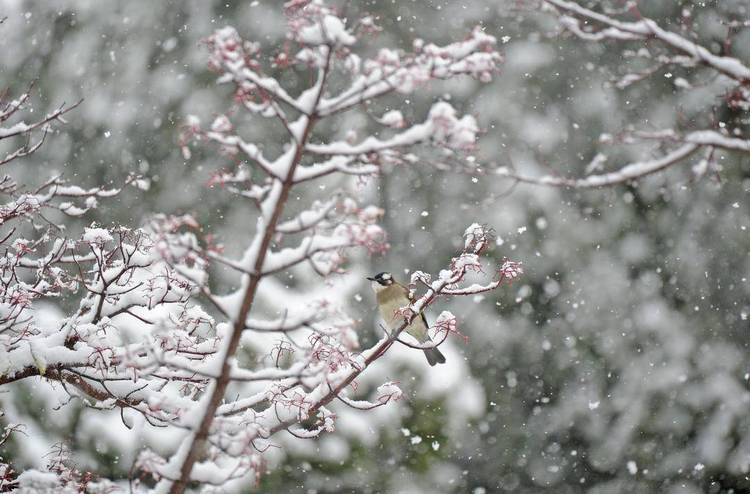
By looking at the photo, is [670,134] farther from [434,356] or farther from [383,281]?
[383,281]

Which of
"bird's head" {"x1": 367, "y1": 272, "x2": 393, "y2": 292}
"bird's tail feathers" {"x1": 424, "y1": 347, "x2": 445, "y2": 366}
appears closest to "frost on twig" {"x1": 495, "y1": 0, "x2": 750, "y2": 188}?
"bird's tail feathers" {"x1": 424, "y1": 347, "x2": 445, "y2": 366}

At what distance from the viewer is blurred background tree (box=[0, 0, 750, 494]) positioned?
8.62 m

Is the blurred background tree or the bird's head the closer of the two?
the bird's head

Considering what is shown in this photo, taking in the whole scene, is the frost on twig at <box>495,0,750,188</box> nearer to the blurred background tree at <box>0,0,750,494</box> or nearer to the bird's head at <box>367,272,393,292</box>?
the bird's head at <box>367,272,393,292</box>

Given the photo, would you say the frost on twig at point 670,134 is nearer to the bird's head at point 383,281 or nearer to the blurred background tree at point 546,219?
the bird's head at point 383,281

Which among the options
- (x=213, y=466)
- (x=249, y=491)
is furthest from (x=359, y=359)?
(x=249, y=491)

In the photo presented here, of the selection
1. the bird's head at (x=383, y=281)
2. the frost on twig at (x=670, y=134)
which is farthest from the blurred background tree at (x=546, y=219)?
the frost on twig at (x=670, y=134)

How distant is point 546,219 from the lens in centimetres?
986

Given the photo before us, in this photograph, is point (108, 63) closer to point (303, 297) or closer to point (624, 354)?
point (303, 297)

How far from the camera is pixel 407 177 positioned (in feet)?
Result: 33.6

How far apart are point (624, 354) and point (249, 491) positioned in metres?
5.43

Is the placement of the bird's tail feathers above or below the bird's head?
below

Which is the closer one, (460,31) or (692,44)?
(692,44)

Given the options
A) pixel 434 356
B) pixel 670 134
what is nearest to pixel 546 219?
pixel 434 356
